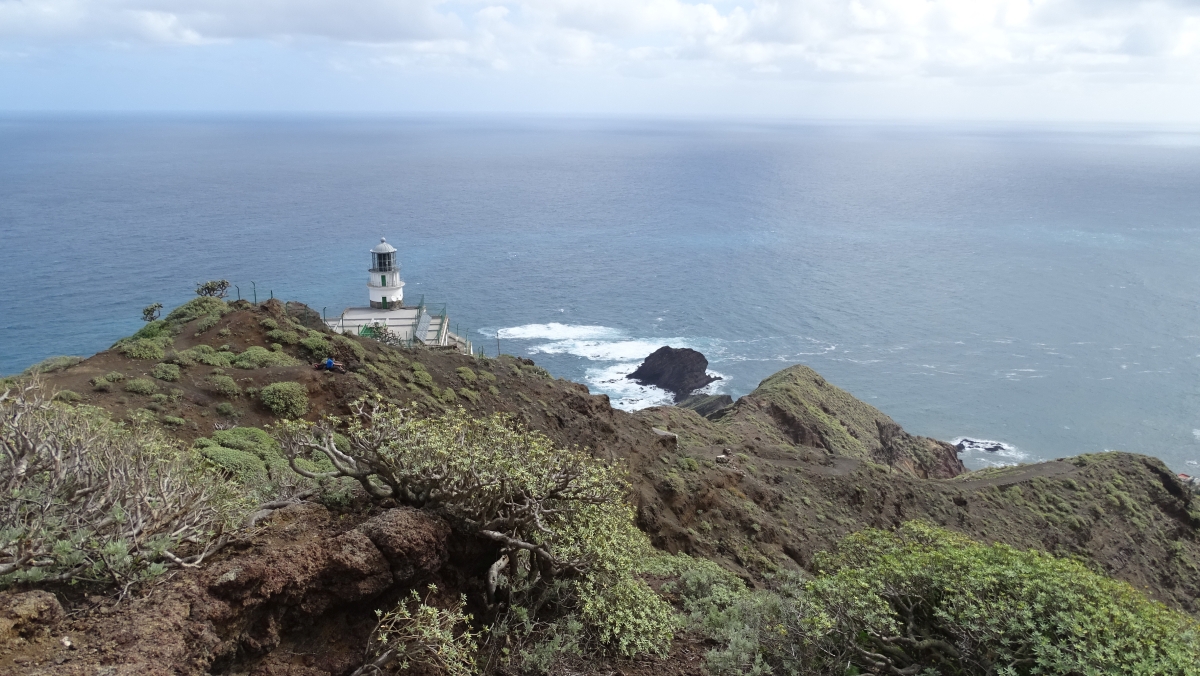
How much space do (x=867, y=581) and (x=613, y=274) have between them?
4226 inches

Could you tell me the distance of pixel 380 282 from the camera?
64.6m

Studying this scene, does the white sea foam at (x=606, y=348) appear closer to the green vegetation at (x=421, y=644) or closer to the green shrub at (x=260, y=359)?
the green shrub at (x=260, y=359)

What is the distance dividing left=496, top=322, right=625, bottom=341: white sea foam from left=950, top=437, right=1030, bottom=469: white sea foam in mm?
39193

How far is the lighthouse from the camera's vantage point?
6397 centimetres

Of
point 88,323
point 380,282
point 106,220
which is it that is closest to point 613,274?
point 380,282

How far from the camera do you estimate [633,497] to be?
27.0m

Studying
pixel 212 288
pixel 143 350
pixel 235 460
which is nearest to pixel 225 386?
pixel 143 350

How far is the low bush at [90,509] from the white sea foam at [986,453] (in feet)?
228

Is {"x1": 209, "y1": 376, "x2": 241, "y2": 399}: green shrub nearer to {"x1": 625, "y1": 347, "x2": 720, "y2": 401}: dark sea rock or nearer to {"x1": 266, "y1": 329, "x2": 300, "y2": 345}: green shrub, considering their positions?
{"x1": 266, "y1": 329, "x2": 300, "y2": 345}: green shrub

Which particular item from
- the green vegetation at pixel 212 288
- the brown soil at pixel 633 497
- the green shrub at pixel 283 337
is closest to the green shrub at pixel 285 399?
the brown soil at pixel 633 497

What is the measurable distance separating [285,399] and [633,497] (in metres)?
12.2

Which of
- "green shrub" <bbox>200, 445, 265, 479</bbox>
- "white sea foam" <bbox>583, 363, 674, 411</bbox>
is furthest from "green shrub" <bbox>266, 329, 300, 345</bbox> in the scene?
"white sea foam" <bbox>583, 363, 674, 411</bbox>

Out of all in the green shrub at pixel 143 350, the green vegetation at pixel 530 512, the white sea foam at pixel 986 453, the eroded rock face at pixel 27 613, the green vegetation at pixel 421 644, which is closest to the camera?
the eroded rock face at pixel 27 613

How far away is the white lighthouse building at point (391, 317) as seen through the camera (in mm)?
57219
